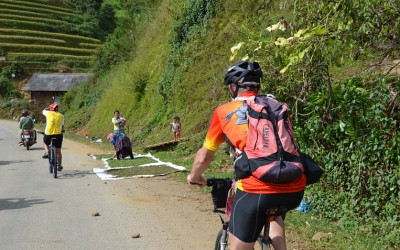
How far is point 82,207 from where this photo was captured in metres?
8.59

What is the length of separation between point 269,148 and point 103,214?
5405 millimetres

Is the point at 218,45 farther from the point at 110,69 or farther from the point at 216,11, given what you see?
the point at 110,69

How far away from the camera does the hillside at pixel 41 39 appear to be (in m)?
70.6

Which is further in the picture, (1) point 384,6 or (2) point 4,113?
(2) point 4,113

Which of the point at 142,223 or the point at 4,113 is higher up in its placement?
the point at 142,223

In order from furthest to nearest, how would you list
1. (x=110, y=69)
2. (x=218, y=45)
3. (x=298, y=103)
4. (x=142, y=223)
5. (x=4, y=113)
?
(x=4, y=113) < (x=110, y=69) < (x=218, y=45) < (x=298, y=103) < (x=142, y=223)

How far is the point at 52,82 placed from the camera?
64562mm

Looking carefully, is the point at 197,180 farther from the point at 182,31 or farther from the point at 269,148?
the point at 182,31

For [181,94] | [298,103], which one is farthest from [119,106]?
[298,103]

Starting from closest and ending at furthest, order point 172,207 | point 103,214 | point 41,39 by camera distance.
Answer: point 103,214 < point 172,207 < point 41,39

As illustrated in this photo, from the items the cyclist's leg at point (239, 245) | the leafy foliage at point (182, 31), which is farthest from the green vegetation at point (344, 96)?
the leafy foliage at point (182, 31)

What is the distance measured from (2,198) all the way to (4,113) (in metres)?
56.7

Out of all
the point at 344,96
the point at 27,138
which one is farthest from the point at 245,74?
the point at 27,138

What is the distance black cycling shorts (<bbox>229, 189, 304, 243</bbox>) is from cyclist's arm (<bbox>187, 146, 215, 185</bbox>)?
380 mm
